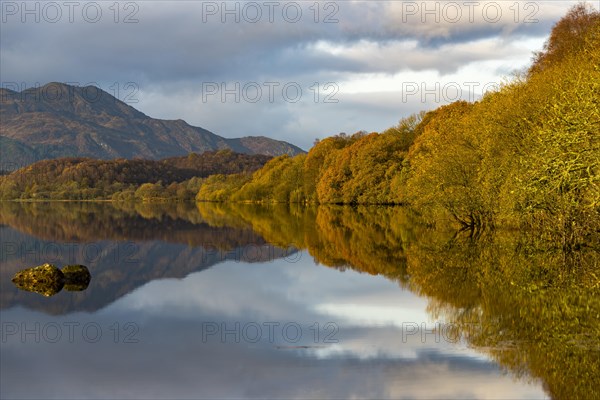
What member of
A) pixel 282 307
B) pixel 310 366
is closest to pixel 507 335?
pixel 310 366

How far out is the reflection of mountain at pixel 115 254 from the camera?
24016 mm

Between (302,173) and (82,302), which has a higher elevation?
(302,173)

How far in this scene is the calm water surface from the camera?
41.2ft

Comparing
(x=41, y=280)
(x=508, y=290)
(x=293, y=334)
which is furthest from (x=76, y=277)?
(x=508, y=290)

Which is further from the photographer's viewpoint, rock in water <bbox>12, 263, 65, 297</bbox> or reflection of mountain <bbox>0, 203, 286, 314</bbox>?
rock in water <bbox>12, 263, 65, 297</bbox>

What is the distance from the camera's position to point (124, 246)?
4494 cm

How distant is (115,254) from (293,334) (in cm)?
2528

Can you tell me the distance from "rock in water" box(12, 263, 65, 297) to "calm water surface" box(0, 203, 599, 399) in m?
0.57

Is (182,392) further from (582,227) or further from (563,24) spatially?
(563,24)

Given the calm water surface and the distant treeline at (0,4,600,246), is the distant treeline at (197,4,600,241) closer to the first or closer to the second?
the distant treeline at (0,4,600,246)

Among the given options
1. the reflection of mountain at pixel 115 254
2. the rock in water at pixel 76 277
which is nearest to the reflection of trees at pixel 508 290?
the reflection of mountain at pixel 115 254

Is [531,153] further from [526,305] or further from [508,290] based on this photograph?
[526,305]

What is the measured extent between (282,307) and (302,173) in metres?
110

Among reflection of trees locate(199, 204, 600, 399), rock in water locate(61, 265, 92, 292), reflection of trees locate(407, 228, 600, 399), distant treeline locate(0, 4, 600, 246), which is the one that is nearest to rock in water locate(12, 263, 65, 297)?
rock in water locate(61, 265, 92, 292)
